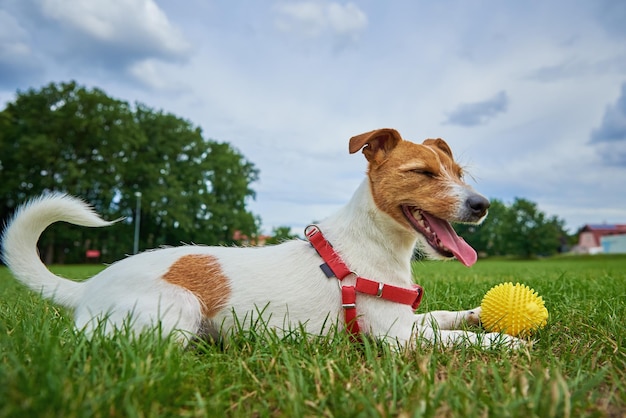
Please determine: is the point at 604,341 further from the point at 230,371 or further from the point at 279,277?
the point at 230,371

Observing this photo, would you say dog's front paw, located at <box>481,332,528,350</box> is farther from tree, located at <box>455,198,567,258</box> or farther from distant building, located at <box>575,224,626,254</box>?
distant building, located at <box>575,224,626,254</box>

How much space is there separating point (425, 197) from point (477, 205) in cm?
36

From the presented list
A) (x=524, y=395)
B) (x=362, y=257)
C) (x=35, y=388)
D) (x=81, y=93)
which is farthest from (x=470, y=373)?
(x=81, y=93)

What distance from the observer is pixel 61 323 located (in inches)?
134

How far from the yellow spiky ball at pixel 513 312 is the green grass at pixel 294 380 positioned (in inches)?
12.8

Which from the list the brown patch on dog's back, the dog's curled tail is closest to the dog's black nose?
the brown patch on dog's back

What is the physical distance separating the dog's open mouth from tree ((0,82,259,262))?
34.4 metres

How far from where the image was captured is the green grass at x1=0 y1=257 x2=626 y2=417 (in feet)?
5.94

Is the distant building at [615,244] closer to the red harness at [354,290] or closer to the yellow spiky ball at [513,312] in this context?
the yellow spiky ball at [513,312]

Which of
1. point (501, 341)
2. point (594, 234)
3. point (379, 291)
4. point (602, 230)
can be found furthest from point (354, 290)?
point (602, 230)

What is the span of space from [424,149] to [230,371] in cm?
212

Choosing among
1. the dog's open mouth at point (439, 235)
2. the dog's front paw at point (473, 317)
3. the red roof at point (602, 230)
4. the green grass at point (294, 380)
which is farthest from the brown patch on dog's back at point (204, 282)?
the red roof at point (602, 230)

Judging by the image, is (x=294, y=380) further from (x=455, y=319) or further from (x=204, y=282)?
(x=455, y=319)

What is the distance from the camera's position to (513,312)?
346 cm
